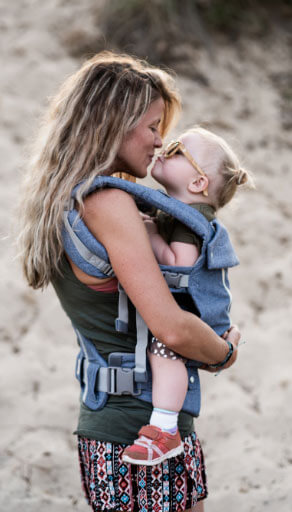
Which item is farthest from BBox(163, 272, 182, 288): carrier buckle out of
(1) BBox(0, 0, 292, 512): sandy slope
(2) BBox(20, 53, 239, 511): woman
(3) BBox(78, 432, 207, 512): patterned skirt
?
(1) BBox(0, 0, 292, 512): sandy slope

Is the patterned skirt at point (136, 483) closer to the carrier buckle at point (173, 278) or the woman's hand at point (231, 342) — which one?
the woman's hand at point (231, 342)

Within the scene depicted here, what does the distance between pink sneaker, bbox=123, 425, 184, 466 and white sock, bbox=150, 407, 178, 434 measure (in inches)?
0.5

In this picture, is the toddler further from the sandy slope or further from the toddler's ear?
the sandy slope

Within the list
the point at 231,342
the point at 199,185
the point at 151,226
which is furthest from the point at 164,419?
the point at 199,185

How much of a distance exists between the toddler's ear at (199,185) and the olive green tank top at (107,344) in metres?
0.41

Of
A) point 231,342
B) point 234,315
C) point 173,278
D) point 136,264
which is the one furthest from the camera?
point 234,315

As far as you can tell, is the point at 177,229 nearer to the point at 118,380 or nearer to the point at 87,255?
the point at 87,255

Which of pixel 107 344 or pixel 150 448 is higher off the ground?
pixel 107 344

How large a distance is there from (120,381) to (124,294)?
23cm

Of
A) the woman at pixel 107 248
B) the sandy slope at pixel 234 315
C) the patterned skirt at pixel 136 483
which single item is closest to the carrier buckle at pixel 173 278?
the woman at pixel 107 248

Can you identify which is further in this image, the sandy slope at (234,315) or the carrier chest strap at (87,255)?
the sandy slope at (234,315)

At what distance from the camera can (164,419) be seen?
5.33 feet

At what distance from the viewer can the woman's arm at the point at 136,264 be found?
1.53 meters

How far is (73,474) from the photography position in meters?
2.87
